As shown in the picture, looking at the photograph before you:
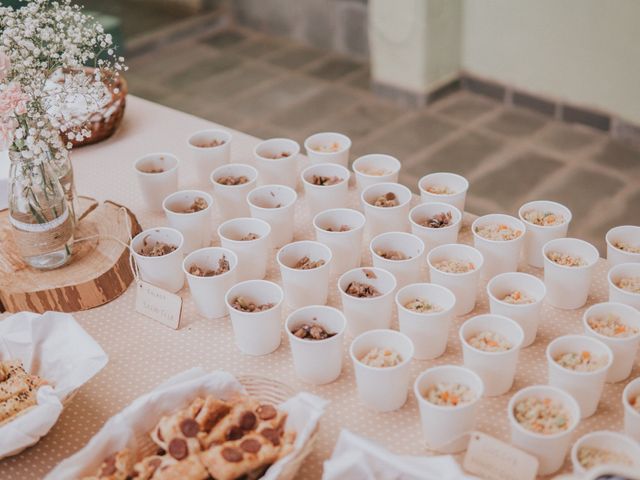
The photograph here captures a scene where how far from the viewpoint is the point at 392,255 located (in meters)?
1.85

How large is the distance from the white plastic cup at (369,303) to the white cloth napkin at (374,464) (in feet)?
1.31

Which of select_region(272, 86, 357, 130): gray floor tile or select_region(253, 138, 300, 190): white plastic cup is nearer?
select_region(253, 138, 300, 190): white plastic cup

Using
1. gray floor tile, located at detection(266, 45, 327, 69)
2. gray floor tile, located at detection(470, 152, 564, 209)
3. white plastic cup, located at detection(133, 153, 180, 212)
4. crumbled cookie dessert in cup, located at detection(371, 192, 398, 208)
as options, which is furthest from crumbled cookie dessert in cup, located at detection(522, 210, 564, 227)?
gray floor tile, located at detection(266, 45, 327, 69)

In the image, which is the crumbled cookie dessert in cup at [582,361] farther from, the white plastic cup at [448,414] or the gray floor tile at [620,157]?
the gray floor tile at [620,157]

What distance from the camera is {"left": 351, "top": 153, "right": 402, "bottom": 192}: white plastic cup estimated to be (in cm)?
214

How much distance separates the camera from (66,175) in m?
1.97

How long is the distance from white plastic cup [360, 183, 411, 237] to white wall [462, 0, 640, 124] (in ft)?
7.73

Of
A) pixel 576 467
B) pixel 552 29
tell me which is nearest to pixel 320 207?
pixel 576 467

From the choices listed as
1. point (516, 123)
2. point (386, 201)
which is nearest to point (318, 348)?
point (386, 201)

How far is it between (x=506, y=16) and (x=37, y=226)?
3.20m

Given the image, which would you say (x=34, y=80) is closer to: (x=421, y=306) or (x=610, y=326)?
(x=421, y=306)

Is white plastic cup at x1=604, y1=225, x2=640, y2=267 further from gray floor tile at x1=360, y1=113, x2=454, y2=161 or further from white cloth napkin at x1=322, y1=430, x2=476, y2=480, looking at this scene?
gray floor tile at x1=360, y1=113, x2=454, y2=161

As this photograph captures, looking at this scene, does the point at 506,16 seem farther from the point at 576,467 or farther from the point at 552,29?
the point at 576,467

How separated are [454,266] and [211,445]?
0.72m
